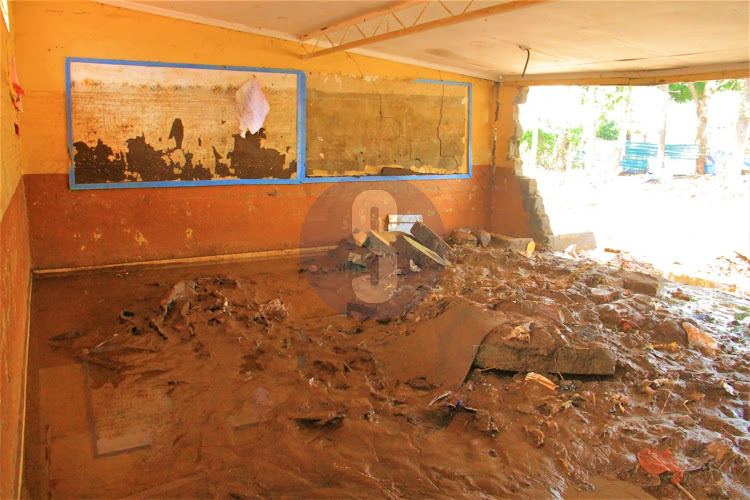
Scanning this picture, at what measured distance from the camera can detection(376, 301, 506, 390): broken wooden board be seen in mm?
3680

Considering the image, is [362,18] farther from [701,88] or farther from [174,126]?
[701,88]

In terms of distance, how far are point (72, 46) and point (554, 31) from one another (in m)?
5.12

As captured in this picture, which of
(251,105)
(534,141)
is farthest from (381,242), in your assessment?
(534,141)

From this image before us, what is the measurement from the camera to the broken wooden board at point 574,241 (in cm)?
861

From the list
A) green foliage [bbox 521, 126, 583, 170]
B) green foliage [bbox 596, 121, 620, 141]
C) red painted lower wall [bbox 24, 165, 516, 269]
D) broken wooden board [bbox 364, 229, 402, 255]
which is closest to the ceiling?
red painted lower wall [bbox 24, 165, 516, 269]

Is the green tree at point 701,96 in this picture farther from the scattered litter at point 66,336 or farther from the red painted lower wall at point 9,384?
the red painted lower wall at point 9,384

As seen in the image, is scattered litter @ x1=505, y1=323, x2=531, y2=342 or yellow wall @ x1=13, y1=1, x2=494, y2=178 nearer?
scattered litter @ x1=505, y1=323, x2=531, y2=342

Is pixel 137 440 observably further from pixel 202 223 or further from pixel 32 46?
pixel 32 46

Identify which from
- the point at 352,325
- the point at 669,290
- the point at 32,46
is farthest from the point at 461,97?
the point at 32,46

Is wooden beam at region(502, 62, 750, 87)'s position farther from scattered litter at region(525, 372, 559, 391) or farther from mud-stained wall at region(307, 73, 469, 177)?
scattered litter at region(525, 372, 559, 391)

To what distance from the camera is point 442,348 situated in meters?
3.88

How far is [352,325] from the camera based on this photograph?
15.5ft

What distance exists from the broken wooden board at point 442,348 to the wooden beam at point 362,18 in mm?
2663

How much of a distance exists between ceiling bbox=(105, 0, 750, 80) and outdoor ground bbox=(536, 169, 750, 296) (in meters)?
2.77
